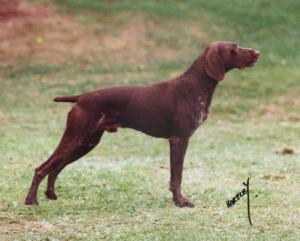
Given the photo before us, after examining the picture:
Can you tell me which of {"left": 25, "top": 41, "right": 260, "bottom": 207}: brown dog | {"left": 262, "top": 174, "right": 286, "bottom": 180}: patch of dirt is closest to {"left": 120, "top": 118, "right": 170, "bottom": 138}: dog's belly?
{"left": 25, "top": 41, "right": 260, "bottom": 207}: brown dog

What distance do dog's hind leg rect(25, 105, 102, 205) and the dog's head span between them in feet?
4.80

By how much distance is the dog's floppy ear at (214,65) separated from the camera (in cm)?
923

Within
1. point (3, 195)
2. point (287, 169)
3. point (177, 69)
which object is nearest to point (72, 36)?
point (177, 69)

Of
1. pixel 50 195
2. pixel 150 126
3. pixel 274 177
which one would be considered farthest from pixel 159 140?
pixel 150 126

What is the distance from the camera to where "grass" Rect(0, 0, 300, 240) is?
333 inches

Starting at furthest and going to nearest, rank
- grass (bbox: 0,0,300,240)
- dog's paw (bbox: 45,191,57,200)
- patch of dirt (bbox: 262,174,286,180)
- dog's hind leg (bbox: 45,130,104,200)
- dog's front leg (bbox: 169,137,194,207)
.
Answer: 1. patch of dirt (bbox: 262,174,286,180)
2. dog's paw (bbox: 45,191,57,200)
3. dog's hind leg (bbox: 45,130,104,200)
4. dog's front leg (bbox: 169,137,194,207)
5. grass (bbox: 0,0,300,240)

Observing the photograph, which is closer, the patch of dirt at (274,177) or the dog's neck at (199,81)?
the dog's neck at (199,81)

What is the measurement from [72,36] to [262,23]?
242 inches

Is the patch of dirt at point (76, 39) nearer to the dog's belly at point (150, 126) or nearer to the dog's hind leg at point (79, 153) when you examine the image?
the dog's hind leg at point (79, 153)

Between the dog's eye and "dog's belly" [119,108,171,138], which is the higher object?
the dog's eye

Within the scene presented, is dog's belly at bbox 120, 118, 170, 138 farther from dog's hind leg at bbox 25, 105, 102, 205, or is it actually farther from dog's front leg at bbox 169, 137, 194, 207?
dog's hind leg at bbox 25, 105, 102, 205

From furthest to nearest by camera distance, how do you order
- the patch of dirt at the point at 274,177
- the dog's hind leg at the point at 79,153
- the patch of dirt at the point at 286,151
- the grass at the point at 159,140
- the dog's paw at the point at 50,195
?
1. the patch of dirt at the point at 286,151
2. the patch of dirt at the point at 274,177
3. the dog's paw at the point at 50,195
4. the dog's hind leg at the point at 79,153
5. the grass at the point at 159,140

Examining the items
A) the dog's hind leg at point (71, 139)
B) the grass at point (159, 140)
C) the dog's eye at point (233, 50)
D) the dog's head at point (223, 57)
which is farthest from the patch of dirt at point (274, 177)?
the dog's hind leg at point (71, 139)

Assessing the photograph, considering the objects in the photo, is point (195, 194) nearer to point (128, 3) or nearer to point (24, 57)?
point (24, 57)
